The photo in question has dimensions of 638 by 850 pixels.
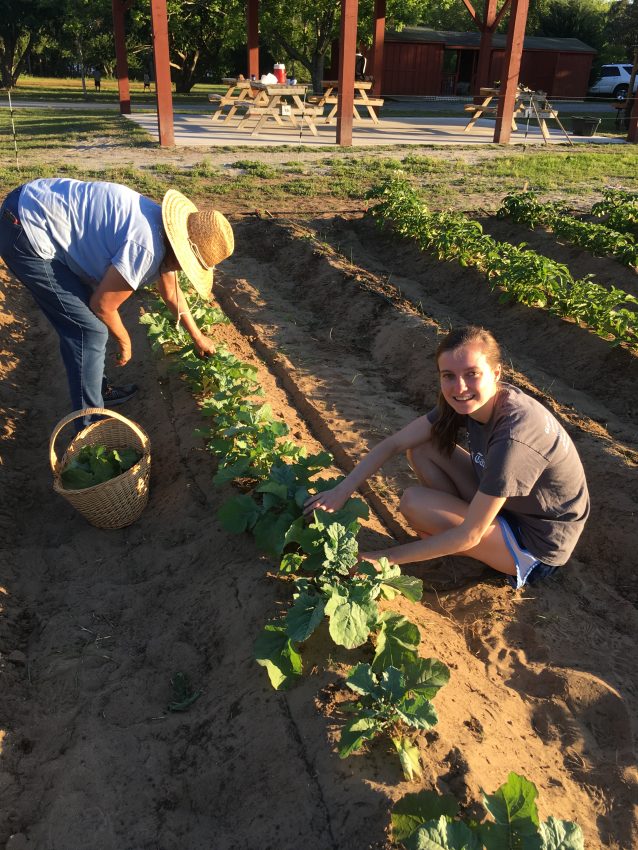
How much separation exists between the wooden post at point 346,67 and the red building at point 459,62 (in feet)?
49.5

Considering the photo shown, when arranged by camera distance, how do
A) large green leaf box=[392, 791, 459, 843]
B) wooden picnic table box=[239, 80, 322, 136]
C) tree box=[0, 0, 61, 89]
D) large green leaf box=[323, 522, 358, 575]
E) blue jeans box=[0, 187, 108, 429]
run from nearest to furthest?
1. large green leaf box=[392, 791, 459, 843]
2. large green leaf box=[323, 522, 358, 575]
3. blue jeans box=[0, 187, 108, 429]
4. wooden picnic table box=[239, 80, 322, 136]
5. tree box=[0, 0, 61, 89]

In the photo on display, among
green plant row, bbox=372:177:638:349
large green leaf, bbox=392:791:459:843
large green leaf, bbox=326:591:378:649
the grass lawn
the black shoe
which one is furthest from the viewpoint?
the grass lawn

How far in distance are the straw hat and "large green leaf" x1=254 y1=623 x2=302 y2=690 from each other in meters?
2.00

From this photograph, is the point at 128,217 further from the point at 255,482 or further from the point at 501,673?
the point at 501,673

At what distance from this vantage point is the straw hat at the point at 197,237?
3881 mm

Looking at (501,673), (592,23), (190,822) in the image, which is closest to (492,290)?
(501,673)

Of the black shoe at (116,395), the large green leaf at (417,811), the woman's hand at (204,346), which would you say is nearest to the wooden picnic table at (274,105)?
the black shoe at (116,395)

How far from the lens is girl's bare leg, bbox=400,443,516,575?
3350mm

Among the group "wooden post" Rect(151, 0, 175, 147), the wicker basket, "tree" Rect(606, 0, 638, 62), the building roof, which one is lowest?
the wicker basket

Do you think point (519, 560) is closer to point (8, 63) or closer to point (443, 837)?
point (443, 837)

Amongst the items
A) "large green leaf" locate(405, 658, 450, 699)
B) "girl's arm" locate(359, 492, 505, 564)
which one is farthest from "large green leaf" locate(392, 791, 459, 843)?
"girl's arm" locate(359, 492, 505, 564)

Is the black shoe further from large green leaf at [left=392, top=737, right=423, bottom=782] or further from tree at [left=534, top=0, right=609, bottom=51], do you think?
tree at [left=534, top=0, right=609, bottom=51]

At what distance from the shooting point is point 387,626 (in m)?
2.76

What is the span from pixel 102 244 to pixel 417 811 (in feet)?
10.3
